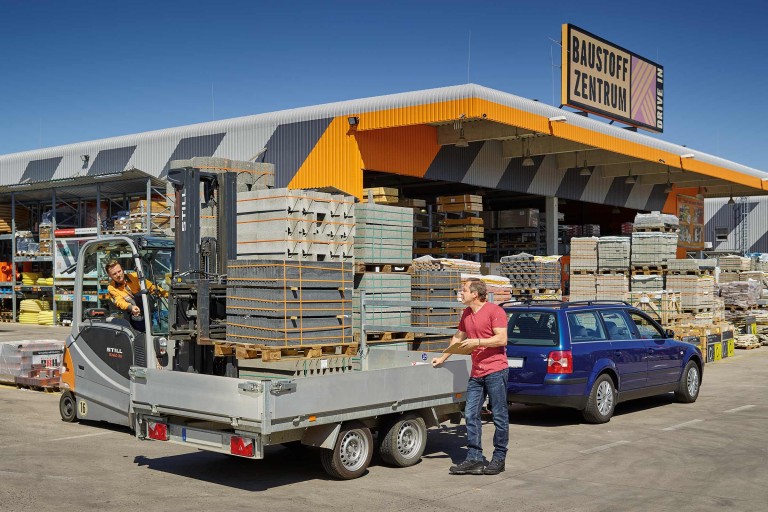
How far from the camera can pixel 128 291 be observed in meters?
10.2

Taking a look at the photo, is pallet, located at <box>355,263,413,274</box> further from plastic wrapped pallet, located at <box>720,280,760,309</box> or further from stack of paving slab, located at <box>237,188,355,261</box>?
plastic wrapped pallet, located at <box>720,280,760,309</box>

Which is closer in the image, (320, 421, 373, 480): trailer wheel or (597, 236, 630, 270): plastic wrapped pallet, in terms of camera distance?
(320, 421, 373, 480): trailer wheel

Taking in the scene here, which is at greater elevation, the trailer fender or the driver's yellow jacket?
the driver's yellow jacket

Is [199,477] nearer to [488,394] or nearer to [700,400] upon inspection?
[488,394]

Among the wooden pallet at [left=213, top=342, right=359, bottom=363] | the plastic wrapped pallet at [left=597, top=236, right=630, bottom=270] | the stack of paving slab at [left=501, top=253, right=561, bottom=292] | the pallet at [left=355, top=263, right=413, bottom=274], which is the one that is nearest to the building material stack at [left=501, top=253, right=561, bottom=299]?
the stack of paving slab at [left=501, top=253, right=561, bottom=292]

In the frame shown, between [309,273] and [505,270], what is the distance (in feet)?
51.3

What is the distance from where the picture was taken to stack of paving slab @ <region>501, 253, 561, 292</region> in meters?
23.8

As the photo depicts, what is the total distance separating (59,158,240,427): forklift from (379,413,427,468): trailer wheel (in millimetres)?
2164

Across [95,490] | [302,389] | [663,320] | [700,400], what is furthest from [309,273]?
[663,320]

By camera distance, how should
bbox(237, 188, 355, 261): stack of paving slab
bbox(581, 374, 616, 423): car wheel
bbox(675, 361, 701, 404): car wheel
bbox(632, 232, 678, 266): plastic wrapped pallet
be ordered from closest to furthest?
bbox(237, 188, 355, 261): stack of paving slab → bbox(581, 374, 616, 423): car wheel → bbox(675, 361, 701, 404): car wheel → bbox(632, 232, 678, 266): plastic wrapped pallet

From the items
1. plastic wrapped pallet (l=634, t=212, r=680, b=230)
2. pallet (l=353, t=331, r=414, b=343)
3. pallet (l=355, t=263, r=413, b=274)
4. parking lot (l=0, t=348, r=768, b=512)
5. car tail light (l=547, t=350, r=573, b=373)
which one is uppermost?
plastic wrapped pallet (l=634, t=212, r=680, b=230)

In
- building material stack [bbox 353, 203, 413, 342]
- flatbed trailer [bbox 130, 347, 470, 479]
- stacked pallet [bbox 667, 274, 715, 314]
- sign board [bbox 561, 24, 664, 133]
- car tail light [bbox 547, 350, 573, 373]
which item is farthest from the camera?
sign board [bbox 561, 24, 664, 133]

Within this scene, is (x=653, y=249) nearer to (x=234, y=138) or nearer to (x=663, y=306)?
(x=663, y=306)

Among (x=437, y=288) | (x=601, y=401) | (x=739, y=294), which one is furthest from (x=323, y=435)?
(x=739, y=294)
